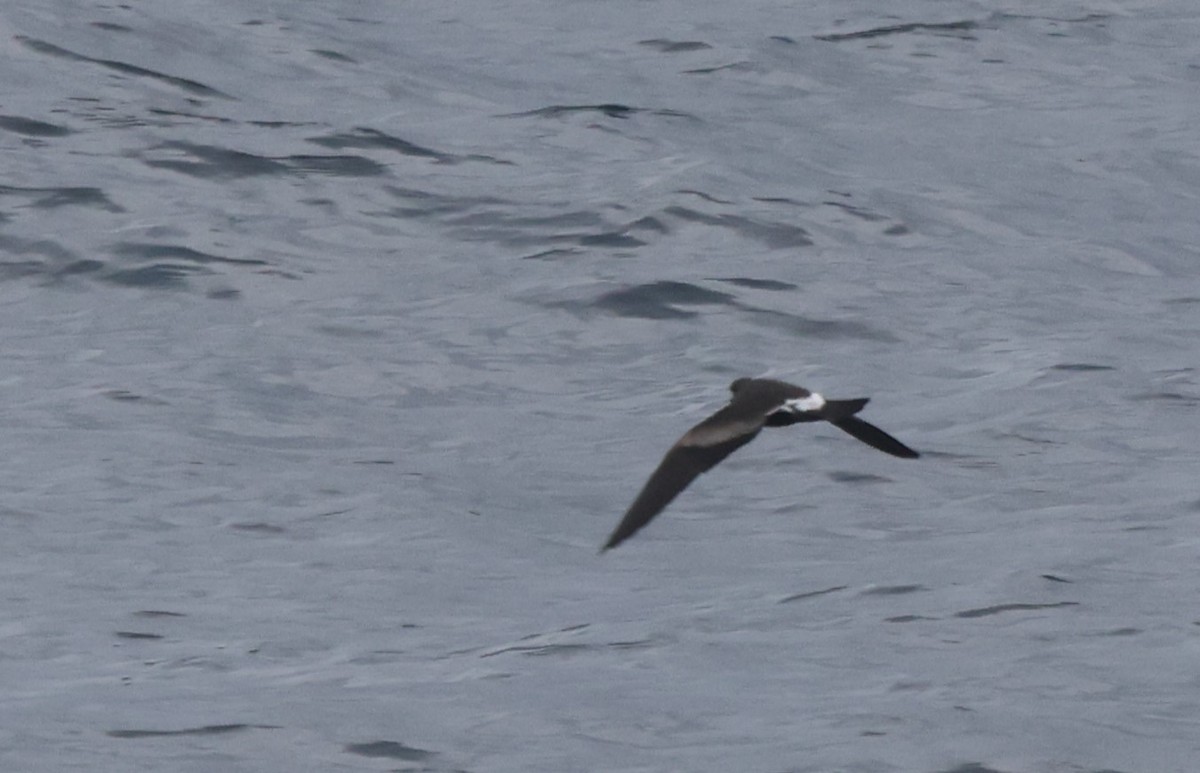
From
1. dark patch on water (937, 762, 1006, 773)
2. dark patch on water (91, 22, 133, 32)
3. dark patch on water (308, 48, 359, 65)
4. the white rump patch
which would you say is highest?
the white rump patch

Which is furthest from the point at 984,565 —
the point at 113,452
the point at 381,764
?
the point at 113,452

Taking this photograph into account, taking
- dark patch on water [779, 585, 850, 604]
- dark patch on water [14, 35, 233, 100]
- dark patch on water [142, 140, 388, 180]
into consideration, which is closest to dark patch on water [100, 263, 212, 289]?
dark patch on water [142, 140, 388, 180]

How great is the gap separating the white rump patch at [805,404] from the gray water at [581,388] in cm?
101

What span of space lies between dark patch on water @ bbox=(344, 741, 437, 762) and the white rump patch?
154 cm

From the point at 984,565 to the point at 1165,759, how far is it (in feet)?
6.31

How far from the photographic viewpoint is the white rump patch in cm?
781

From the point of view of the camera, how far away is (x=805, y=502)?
10.4 m

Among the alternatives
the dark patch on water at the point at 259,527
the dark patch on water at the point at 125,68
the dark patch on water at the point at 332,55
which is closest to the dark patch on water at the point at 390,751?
the dark patch on water at the point at 259,527

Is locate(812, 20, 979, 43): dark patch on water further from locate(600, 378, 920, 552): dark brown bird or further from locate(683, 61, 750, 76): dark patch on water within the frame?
locate(600, 378, 920, 552): dark brown bird

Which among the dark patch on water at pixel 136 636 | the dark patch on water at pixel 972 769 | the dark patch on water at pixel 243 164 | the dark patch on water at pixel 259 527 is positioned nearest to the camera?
the dark patch on water at pixel 972 769

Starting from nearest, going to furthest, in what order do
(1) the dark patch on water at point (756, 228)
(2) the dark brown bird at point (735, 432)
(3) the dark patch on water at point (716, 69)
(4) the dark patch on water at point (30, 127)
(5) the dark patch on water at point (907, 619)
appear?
(2) the dark brown bird at point (735, 432) → (5) the dark patch on water at point (907, 619) → (1) the dark patch on water at point (756, 228) → (4) the dark patch on water at point (30, 127) → (3) the dark patch on water at point (716, 69)

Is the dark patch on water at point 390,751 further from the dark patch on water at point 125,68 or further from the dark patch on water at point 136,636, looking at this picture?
the dark patch on water at point 125,68

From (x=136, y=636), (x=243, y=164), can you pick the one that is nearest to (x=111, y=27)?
(x=243, y=164)

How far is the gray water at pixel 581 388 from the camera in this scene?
322 inches
